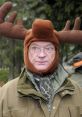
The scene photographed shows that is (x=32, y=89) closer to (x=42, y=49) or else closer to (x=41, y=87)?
(x=41, y=87)

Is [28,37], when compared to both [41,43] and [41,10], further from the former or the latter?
[41,10]

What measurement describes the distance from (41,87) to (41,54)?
0.91 ft

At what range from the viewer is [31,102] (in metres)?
4.55

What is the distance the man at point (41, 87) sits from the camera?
454 cm

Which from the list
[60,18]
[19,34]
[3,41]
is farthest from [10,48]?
[19,34]

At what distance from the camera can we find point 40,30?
183 inches

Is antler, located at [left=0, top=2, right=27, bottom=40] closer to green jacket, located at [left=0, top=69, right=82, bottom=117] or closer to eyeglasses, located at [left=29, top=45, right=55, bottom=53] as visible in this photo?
eyeglasses, located at [left=29, top=45, right=55, bottom=53]

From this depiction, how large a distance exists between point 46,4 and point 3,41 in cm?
635

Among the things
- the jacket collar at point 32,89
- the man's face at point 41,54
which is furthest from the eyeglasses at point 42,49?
the jacket collar at point 32,89

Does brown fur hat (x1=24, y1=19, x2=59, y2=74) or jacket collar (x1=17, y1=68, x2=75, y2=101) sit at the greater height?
brown fur hat (x1=24, y1=19, x2=59, y2=74)

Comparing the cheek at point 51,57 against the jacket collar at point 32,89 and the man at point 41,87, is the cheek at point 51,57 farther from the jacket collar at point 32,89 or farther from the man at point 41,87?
the jacket collar at point 32,89

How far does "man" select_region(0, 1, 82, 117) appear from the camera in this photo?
14.9ft

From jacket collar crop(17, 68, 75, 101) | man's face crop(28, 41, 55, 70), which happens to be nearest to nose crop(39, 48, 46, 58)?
man's face crop(28, 41, 55, 70)

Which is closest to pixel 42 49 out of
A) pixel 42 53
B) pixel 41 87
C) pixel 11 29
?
pixel 42 53
